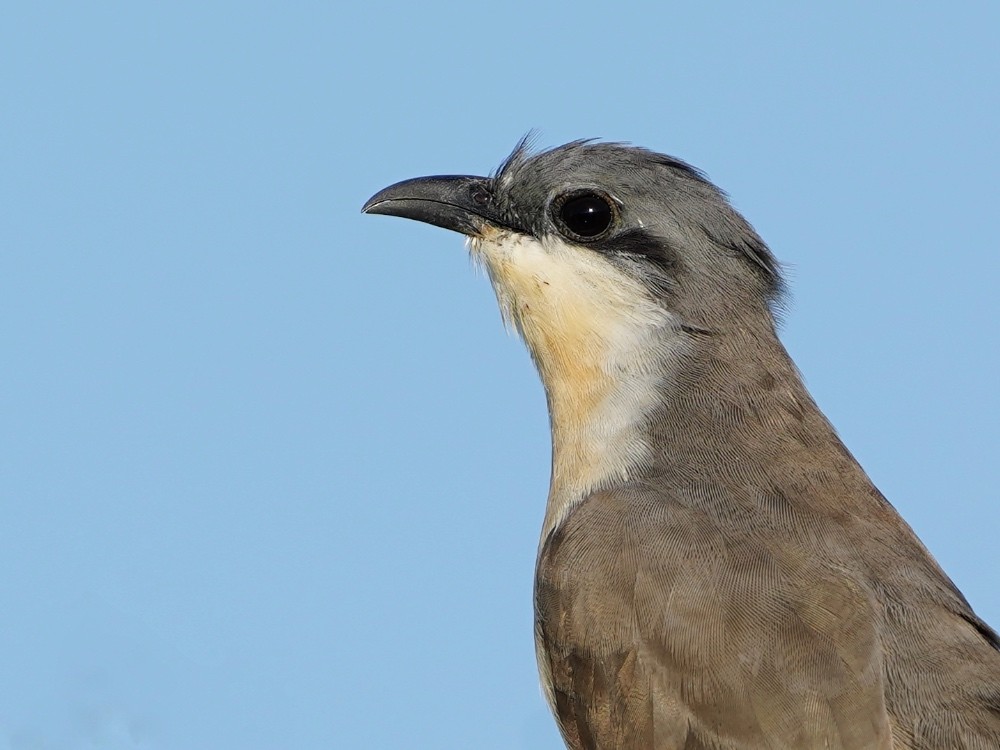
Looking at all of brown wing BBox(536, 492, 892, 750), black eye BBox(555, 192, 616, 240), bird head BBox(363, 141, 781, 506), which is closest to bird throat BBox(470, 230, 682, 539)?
bird head BBox(363, 141, 781, 506)

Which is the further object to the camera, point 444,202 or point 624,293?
point 444,202

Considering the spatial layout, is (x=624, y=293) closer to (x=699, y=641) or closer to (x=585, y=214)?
(x=585, y=214)

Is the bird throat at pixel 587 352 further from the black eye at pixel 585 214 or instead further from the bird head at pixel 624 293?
the black eye at pixel 585 214

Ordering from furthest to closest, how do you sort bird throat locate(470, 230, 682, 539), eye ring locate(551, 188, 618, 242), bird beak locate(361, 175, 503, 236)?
1. bird beak locate(361, 175, 503, 236)
2. eye ring locate(551, 188, 618, 242)
3. bird throat locate(470, 230, 682, 539)

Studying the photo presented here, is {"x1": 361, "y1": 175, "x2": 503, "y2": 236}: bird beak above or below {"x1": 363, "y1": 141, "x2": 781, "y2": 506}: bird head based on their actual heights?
above

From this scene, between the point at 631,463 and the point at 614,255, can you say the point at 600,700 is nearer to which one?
the point at 631,463

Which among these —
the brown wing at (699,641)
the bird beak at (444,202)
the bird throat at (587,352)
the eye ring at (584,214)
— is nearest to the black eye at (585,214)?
the eye ring at (584,214)

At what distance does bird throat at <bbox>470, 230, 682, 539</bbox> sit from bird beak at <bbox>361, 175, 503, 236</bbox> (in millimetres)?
376

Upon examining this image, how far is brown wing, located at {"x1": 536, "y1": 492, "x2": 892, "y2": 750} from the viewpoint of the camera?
676 centimetres

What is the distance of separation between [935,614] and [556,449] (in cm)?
232

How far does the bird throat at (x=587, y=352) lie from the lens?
8297 millimetres

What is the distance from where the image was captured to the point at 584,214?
8.70 metres

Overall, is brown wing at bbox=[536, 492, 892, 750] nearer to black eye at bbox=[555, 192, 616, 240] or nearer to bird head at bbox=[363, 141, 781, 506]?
bird head at bbox=[363, 141, 781, 506]

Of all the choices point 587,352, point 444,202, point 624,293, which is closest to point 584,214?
point 624,293
